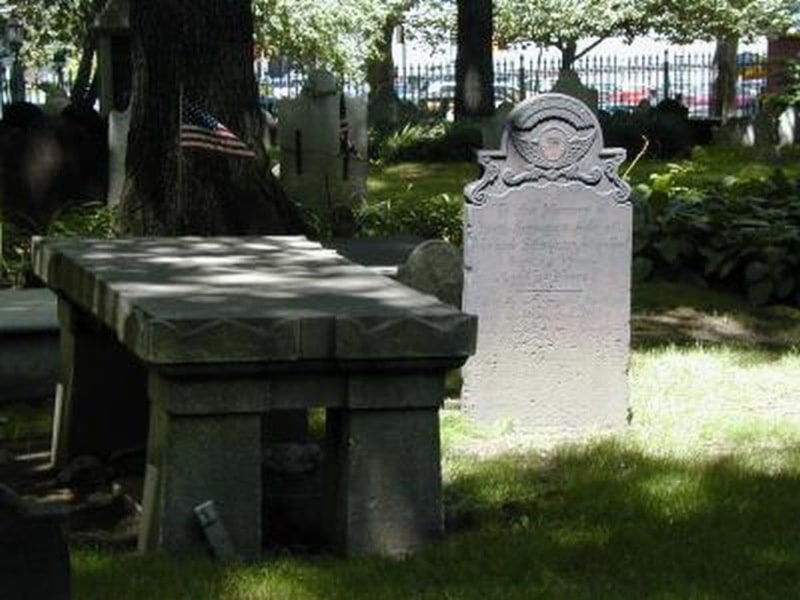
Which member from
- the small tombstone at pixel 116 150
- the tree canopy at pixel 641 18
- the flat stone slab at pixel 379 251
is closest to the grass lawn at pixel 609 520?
the flat stone slab at pixel 379 251

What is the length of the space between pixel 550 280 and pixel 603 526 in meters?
2.24

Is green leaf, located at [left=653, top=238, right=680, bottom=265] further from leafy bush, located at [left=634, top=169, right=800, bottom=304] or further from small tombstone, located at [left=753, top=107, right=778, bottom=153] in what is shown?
small tombstone, located at [left=753, top=107, right=778, bottom=153]

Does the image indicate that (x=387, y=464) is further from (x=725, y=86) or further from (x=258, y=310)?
(x=725, y=86)

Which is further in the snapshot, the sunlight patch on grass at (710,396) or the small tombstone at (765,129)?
the small tombstone at (765,129)

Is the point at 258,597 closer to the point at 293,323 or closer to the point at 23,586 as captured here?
the point at 293,323

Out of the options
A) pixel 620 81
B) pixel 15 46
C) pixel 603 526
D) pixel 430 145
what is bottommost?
pixel 603 526

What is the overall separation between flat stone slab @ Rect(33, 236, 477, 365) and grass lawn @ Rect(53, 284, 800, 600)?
700mm

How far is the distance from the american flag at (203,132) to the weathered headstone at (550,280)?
277 cm

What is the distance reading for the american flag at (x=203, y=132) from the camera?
34.4 feet

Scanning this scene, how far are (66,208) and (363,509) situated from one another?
339 inches

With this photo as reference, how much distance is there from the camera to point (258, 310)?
568cm

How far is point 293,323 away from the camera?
5.51 metres

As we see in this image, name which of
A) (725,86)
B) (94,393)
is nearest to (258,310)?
(94,393)

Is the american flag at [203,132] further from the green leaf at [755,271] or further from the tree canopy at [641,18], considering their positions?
the tree canopy at [641,18]
